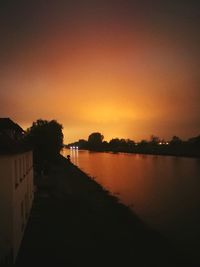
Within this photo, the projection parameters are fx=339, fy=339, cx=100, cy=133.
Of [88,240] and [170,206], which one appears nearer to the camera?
[88,240]

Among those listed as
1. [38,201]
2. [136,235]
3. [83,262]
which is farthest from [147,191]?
[83,262]

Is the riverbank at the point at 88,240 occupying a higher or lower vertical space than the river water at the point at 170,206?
higher

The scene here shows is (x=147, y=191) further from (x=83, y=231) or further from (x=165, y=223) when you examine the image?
(x=83, y=231)

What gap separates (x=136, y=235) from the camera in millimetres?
25391

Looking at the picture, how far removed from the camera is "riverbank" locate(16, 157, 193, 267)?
739 inches

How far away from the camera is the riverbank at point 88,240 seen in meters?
18.8

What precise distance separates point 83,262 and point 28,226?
7415 millimetres

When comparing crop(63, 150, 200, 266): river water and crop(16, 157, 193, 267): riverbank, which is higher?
crop(16, 157, 193, 267): riverbank

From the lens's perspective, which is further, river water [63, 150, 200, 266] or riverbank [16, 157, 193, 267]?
river water [63, 150, 200, 266]

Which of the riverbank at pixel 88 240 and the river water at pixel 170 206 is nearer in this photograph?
the riverbank at pixel 88 240

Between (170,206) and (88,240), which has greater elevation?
(88,240)

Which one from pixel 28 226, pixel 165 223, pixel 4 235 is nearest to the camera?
pixel 4 235

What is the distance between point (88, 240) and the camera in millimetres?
22391

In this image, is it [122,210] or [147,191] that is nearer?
[122,210]
